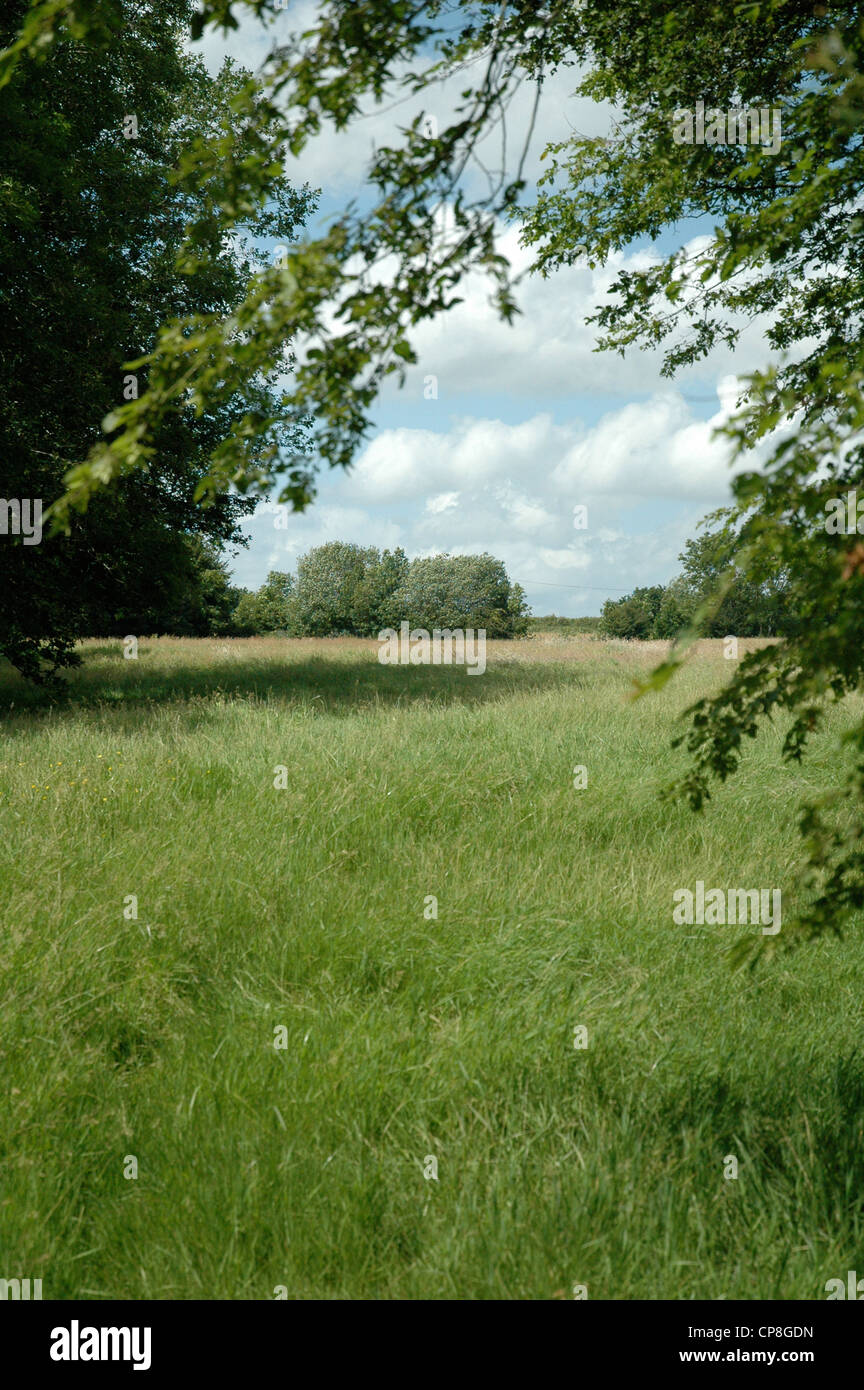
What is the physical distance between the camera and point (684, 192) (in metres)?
8.68

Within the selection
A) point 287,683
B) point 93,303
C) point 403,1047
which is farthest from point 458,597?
point 403,1047

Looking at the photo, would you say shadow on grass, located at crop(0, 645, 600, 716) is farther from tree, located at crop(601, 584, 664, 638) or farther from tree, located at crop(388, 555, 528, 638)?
tree, located at crop(601, 584, 664, 638)

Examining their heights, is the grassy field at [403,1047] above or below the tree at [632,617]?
below

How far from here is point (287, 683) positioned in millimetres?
18859

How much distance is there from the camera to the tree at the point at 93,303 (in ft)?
40.0

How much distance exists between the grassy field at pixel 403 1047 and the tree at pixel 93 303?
6287 millimetres

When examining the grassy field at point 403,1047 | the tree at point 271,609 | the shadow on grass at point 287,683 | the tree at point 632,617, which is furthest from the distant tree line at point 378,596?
the grassy field at point 403,1047

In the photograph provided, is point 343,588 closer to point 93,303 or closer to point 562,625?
point 562,625

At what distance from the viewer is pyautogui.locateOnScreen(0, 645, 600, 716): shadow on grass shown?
15172 millimetres

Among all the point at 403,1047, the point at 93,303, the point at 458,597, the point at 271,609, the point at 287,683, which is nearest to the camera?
the point at 403,1047

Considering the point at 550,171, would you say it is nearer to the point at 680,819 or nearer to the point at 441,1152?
the point at 680,819

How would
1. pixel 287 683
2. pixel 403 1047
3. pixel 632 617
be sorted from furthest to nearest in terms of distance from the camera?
pixel 632 617
pixel 287 683
pixel 403 1047

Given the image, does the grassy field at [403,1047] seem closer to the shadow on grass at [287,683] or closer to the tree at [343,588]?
the shadow on grass at [287,683]

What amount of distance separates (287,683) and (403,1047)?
15.1m
